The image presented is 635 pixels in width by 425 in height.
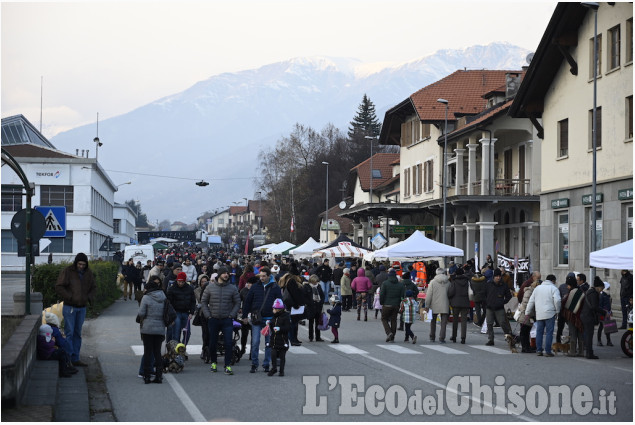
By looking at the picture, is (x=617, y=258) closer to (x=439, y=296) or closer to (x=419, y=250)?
(x=439, y=296)

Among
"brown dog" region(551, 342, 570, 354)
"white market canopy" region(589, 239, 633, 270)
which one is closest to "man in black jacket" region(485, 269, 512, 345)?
"brown dog" region(551, 342, 570, 354)

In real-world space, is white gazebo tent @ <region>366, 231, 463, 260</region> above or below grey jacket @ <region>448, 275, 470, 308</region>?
above

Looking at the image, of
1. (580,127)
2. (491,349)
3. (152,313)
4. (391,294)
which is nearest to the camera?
(152,313)

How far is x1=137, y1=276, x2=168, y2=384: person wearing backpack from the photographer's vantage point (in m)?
14.9

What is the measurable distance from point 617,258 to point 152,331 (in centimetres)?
847

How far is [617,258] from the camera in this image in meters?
18.2

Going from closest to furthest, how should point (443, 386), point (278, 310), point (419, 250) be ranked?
point (443, 386)
point (278, 310)
point (419, 250)

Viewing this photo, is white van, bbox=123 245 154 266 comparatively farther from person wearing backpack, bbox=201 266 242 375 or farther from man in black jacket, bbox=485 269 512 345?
person wearing backpack, bbox=201 266 242 375

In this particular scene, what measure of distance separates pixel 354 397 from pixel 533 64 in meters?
24.2

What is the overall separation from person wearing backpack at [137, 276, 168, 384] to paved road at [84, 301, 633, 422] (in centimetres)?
24

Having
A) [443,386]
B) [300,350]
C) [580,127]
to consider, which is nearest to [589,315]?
[300,350]

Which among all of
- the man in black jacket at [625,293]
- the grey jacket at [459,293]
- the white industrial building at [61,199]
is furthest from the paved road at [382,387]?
the white industrial building at [61,199]

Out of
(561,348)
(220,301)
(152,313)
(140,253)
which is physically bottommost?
(561,348)

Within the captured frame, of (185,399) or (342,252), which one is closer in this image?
(185,399)
